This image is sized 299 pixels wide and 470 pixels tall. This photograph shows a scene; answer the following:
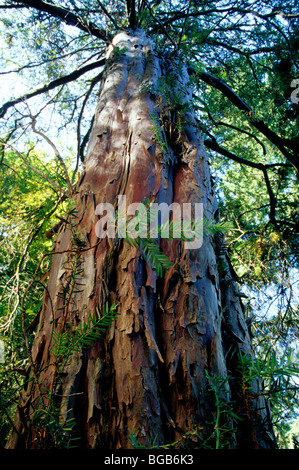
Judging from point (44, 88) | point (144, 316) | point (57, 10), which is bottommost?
point (144, 316)

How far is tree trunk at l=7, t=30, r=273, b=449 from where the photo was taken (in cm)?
103

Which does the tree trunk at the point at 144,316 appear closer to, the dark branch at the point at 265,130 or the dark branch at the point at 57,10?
the dark branch at the point at 265,130

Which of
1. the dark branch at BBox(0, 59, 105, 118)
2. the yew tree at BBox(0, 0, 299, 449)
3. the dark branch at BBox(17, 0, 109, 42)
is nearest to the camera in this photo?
the yew tree at BBox(0, 0, 299, 449)

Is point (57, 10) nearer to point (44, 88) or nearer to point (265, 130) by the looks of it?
point (44, 88)

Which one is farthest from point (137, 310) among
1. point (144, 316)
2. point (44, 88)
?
point (44, 88)

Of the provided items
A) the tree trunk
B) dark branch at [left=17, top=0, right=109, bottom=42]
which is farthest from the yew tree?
dark branch at [left=17, top=0, right=109, bottom=42]

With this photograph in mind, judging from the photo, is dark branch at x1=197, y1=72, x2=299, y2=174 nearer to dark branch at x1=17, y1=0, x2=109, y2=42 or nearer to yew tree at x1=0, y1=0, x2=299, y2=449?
yew tree at x1=0, y1=0, x2=299, y2=449

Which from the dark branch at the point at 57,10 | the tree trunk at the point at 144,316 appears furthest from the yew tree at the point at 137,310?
the dark branch at the point at 57,10

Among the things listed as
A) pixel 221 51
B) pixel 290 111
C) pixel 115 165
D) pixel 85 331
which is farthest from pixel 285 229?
pixel 221 51

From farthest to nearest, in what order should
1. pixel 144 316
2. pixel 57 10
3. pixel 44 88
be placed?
1. pixel 44 88
2. pixel 57 10
3. pixel 144 316

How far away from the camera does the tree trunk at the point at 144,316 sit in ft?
3.37

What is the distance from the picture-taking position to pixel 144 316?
3.98 feet

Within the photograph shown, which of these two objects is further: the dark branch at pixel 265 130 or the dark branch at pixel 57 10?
the dark branch at pixel 265 130

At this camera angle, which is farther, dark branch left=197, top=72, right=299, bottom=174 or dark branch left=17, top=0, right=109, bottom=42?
dark branch left=197, top=72, right=299, bottom=174
